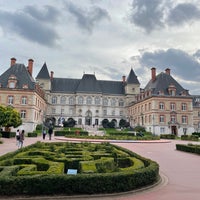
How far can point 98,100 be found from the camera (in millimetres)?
69062

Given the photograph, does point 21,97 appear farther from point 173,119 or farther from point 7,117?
A: point 173,119

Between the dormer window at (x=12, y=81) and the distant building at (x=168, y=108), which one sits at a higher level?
the dormer window at (x=12, y=81)

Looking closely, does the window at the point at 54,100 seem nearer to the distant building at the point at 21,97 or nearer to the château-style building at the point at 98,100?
the château-style building at the point at 98,100

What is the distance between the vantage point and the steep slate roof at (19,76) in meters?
46.4

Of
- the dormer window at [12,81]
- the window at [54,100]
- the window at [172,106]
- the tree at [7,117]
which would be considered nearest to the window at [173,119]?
the window at [172,106]

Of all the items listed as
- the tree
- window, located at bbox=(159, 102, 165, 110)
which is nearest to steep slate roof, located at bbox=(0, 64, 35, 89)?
the tree

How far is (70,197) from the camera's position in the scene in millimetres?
6441

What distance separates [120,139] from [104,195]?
916 inches

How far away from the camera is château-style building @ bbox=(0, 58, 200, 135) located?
152ft

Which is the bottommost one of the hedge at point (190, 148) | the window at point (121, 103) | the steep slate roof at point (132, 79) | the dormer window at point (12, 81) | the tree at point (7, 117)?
the hedge at point (190, 148)

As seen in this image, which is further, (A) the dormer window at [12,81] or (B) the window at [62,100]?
(B) the window at [62,100]

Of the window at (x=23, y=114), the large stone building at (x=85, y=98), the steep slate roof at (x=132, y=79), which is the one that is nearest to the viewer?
the window at (x=23, y=114)

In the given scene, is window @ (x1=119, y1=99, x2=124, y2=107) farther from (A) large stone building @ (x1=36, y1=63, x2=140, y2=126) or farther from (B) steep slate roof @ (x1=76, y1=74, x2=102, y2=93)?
(B) steep slate roof @ (x1=76, y1=74, x2=102, y2=93)

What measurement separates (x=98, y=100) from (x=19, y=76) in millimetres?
28295
